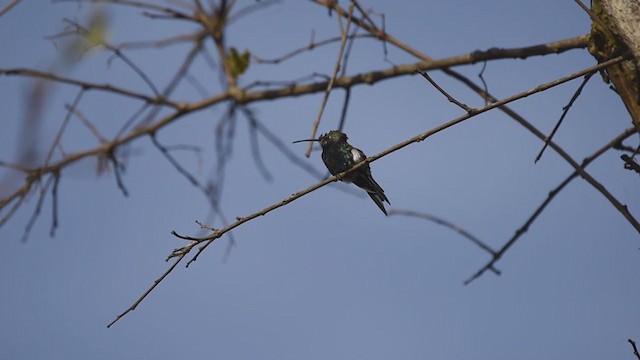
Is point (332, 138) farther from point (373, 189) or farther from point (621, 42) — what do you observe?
point (621, 42)

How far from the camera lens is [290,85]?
466 cm

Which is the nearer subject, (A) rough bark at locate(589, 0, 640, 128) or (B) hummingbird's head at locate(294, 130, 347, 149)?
(A) rough bark at locate(589, 0, 640, 128)

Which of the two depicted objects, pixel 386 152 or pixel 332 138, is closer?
pixel 386 152

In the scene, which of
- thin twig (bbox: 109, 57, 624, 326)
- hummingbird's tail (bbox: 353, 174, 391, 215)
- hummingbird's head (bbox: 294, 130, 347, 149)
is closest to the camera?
thin twig (bbox: 109, 57, 624, 326)

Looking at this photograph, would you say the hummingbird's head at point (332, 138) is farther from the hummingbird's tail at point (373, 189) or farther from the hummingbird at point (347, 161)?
the hummingbird's tail at point (373, 189)

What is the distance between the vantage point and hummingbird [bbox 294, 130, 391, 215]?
433 centimetres

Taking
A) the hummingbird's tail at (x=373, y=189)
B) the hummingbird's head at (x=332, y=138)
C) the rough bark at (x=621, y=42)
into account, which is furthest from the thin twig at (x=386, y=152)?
the hummingbird's head at (x=332, y=138)

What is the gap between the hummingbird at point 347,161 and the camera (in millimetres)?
4330

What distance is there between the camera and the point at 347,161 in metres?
4.62

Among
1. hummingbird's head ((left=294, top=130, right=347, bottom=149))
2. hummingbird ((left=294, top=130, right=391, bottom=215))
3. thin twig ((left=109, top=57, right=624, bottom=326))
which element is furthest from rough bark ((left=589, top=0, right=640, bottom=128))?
hummingbird's head ((left=294, top=130, right=347, bottom=149))

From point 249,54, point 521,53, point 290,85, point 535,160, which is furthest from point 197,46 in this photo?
point 535,160

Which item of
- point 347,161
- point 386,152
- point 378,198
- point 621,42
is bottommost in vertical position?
point 386,152

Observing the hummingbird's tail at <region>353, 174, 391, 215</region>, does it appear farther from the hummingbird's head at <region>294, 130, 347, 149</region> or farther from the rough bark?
the rough bark

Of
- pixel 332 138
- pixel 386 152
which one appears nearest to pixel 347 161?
pixel 332 138
